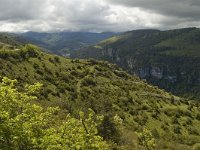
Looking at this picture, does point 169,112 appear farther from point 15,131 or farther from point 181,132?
point 15,131

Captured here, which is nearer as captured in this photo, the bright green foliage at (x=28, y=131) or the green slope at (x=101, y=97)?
the bright green foliage at (x=28, y=131)

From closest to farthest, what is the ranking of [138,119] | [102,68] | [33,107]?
[33,107]
[138,119]
[102,68]

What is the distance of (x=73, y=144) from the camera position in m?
27.8

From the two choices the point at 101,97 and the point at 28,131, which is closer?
the point at 28,131

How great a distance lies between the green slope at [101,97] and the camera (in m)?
88.6

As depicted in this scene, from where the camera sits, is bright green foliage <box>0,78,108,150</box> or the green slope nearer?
bright green foliage <box>0,78,108,150</box>

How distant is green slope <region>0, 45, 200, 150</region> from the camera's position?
Answer: 3487 inches

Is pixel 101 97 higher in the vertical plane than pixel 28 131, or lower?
lower

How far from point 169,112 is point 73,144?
83310 millimetres

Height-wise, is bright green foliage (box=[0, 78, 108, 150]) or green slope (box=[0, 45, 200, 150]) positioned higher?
bright green foliage (box=[0, 78, 108, 150])

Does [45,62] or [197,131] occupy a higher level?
[45,62]

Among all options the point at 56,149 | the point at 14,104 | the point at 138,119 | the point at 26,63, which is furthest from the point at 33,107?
the point at 26,63

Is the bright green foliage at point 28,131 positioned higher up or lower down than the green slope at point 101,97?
higher up

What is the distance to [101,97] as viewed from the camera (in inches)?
3986
